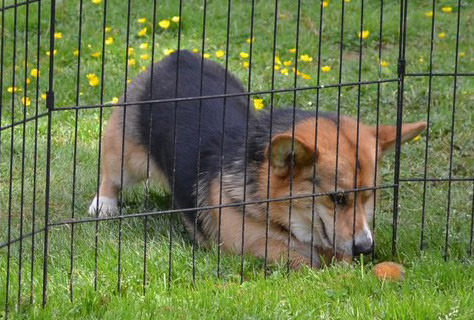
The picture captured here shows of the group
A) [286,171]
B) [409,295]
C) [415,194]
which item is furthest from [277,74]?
[409,295]

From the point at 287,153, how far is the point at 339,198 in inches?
15.0

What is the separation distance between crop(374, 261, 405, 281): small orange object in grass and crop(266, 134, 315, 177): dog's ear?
26.0 inches

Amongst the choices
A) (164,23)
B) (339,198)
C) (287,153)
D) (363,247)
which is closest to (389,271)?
(363,247)

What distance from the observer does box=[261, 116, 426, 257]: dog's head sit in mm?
5340

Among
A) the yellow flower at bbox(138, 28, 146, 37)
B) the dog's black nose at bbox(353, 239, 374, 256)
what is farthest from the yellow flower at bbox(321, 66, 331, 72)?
the dog's black nose at bbox(353, 239, 374, 256)

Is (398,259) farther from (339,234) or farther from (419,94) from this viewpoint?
(419,94)

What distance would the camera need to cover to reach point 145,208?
6.42 m

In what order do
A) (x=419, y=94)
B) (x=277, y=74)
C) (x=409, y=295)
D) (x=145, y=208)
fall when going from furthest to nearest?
(x=277, y=74) < (x=419, y=94) < (x=145, y=208) < (x=409, y=295)

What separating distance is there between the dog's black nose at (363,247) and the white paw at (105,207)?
1.83 meters

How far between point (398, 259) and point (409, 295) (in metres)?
0.72

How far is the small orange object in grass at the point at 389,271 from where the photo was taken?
5.08m

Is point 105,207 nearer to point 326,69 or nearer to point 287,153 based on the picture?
point 287,153

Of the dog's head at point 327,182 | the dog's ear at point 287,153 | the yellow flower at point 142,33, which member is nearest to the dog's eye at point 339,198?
the dog's head at point 327,182

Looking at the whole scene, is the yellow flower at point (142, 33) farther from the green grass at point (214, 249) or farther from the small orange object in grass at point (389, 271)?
the small orange object in grass at point (389, 271)
